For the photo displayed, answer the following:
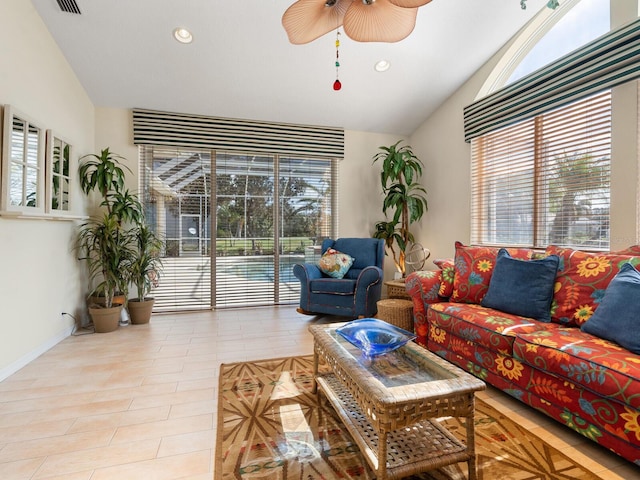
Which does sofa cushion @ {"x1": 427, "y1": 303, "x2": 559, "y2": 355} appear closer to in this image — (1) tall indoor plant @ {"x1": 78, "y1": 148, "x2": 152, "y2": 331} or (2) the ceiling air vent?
(1) tall indoor plant @ {"x1": 78, "y1": 148, "x2": 152, "y2": 331}

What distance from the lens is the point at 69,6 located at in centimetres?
265

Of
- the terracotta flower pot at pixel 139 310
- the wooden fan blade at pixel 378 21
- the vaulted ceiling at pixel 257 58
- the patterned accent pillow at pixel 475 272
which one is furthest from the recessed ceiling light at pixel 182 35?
the patterned accent pillow at pixel 475 272

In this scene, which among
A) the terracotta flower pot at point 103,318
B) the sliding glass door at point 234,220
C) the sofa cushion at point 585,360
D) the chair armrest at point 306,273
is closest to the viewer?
the sofa cushion at point 585,360

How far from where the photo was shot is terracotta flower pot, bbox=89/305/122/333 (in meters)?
3.36

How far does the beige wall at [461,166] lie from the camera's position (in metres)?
2.36

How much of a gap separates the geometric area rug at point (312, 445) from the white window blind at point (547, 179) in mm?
1844

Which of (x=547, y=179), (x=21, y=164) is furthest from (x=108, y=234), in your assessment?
(x=547, y=179)

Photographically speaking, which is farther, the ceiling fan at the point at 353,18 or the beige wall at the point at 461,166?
the beige wall at the point at 461,166

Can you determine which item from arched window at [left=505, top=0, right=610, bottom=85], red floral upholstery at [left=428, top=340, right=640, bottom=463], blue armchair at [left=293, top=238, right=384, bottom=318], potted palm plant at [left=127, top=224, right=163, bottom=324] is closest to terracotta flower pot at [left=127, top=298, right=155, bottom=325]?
potted palm plant at [left=127, top=224, right=163, bottom=324]

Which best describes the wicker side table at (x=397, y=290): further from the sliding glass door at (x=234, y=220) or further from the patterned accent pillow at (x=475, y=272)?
the sliding glass door at (x=234, y=220)

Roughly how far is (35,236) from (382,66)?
3639 millimetres

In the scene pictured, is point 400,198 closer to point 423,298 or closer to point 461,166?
point 461,166

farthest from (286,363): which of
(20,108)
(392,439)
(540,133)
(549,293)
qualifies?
(540,133)

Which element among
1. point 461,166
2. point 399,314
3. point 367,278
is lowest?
point 399,314
